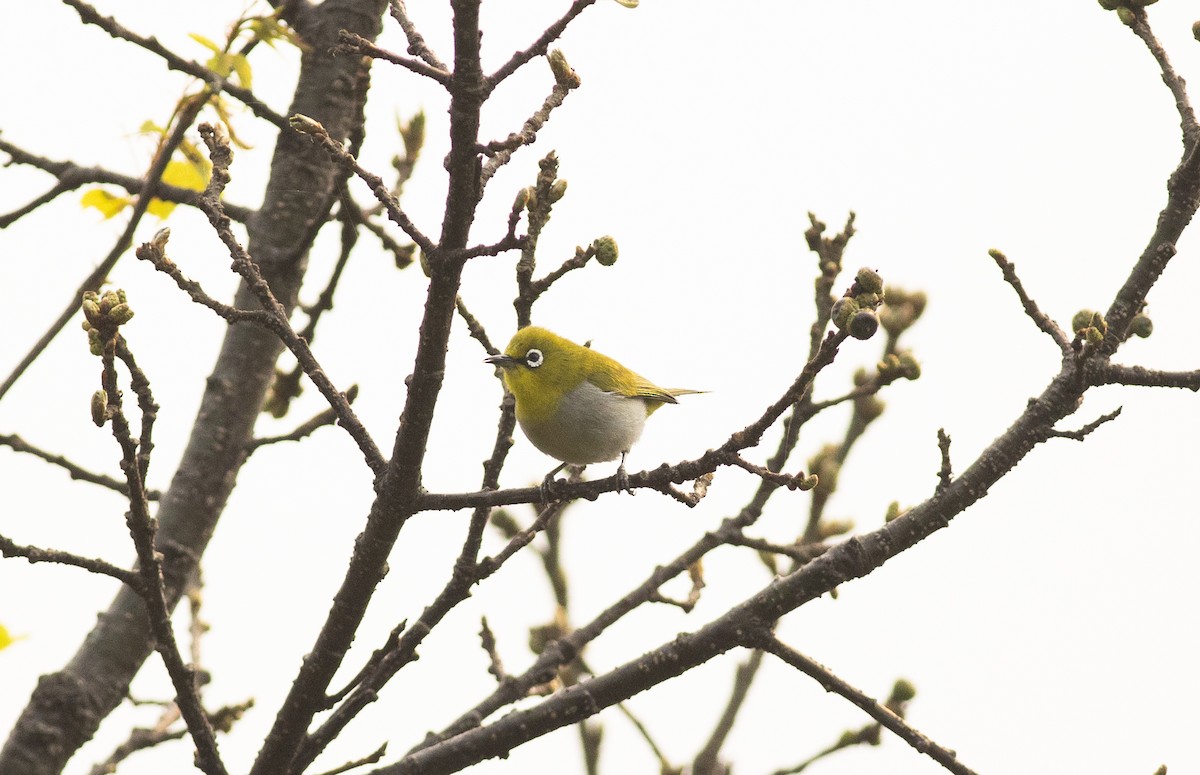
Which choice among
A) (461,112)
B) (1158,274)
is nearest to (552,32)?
(461,112)

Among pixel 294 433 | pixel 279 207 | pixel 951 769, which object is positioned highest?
pixel 279 207

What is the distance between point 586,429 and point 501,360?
551 mm

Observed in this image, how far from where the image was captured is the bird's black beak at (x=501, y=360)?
13.3 feet

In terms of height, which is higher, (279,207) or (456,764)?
(279,207)

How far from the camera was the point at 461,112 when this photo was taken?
7.86 ft

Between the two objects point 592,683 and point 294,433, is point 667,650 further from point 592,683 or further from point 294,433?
point 294,433

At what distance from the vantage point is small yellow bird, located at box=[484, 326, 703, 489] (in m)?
4.71

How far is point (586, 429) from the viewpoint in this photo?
470 centimetres

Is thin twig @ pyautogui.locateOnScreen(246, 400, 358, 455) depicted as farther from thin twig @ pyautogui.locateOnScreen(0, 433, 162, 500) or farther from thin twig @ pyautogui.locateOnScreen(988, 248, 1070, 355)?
thin twig @ pyautogui.locateOnScreen(988, 248, 1070, 355)

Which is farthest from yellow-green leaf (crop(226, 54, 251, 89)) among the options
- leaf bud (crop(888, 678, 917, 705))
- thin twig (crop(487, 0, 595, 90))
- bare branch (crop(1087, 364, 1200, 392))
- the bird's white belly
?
leaf bud (crop(888, 678, 917, 705))

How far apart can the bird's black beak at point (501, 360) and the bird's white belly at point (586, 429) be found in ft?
0.76

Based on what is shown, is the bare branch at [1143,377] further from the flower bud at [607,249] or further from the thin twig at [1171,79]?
the flower bud at [607,249]

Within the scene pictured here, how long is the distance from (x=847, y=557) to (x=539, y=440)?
1776mm

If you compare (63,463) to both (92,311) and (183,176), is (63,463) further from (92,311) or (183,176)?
(92,311)
